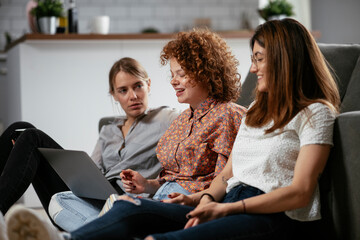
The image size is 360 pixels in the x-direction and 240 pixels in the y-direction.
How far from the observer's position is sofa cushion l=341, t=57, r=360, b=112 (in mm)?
1893

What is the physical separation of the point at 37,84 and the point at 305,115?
279 cm

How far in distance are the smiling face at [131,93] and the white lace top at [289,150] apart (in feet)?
3.21

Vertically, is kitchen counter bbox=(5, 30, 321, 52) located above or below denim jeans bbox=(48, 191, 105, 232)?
above

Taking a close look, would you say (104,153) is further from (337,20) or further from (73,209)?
(337,20)

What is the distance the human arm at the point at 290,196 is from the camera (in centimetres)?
145

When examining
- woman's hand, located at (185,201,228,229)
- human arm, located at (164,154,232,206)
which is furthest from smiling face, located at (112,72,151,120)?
woman's hand, located at (185,201,228,229)

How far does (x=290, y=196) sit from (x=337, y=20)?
189 inches

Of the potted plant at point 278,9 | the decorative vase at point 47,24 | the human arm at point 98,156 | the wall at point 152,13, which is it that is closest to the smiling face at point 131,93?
the human arm at point 98,156

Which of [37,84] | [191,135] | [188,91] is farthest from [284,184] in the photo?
[37,84]

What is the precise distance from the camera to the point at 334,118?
1.55 m

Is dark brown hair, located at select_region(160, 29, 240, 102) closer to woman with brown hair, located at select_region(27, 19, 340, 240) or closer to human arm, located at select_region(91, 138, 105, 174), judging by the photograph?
woman with brown hair, located at select_region(27, 19, 340, 240)

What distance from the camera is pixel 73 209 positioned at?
2.13 meters

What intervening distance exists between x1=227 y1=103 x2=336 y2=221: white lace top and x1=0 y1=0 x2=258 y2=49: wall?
4.81 metres

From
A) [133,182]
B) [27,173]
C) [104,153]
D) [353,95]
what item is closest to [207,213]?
[133,182]
